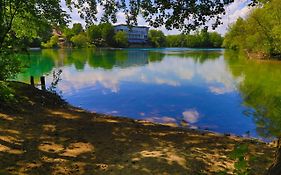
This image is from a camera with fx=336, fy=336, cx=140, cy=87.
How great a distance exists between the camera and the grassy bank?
8.44m

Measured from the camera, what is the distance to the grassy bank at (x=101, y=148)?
27.7ft

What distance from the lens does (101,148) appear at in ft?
34.2

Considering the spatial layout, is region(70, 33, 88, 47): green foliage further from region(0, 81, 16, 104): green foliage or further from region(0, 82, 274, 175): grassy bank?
region(0, 82, 274, 175): grassy bank

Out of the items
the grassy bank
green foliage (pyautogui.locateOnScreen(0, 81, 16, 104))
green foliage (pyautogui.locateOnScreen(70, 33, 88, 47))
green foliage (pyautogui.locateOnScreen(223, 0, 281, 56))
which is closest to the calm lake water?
green foliage (pyautogui.locateOnScreen(0, 81, 16, 104))

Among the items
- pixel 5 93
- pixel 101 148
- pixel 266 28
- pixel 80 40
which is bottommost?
pixel 101 148

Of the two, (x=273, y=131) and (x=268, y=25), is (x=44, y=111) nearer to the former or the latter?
(x=273, y=131)

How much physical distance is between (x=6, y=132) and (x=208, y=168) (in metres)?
6.72

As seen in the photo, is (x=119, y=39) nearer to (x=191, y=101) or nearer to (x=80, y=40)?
(x=80, y=40)

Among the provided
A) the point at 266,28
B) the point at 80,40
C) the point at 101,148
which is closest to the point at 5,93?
the point at 101,148

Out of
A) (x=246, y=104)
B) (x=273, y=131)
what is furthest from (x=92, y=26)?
(x=246, y=104)

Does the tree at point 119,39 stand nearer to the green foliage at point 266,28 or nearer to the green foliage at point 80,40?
the green foliage at point 80,40

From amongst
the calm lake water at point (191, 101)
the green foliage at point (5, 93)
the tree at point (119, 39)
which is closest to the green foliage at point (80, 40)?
the tree at point (119, 39)

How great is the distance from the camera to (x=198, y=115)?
2148cm

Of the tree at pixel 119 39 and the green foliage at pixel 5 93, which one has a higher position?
the tree at pixel 119 39
